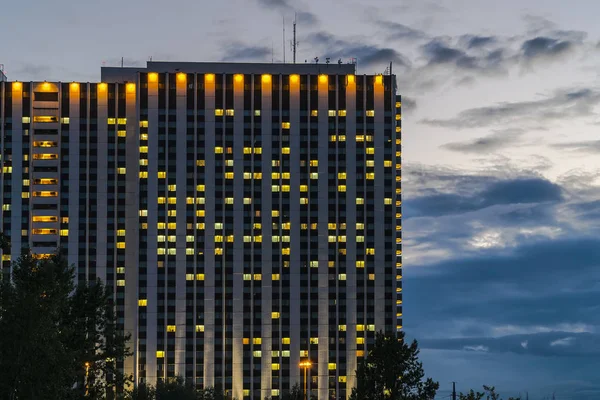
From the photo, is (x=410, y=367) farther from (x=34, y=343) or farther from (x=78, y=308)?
(x=34, y=343)

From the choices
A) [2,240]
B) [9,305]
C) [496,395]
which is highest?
[2,240]

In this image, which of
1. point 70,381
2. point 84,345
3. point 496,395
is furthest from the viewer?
point 496,395

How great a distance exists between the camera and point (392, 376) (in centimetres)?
11550

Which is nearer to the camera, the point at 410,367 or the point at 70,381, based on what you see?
the point at 70,381

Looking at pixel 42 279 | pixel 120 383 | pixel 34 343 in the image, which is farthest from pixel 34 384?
pixel 120 383

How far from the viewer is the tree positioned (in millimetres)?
115000

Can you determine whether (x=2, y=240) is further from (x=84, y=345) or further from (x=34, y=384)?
(x=84, y=345)

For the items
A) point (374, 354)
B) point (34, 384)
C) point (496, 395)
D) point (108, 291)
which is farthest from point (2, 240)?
point (496, 395)

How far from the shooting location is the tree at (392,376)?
115 m

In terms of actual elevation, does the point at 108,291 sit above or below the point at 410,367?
above

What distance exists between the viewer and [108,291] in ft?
396

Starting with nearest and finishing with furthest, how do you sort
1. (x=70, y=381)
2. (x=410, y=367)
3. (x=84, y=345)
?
(x=70, y=381)
(x=84, y=345)
(x=410, y=367)

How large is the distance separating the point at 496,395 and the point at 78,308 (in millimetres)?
51077

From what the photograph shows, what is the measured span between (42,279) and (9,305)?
48.8 ft
